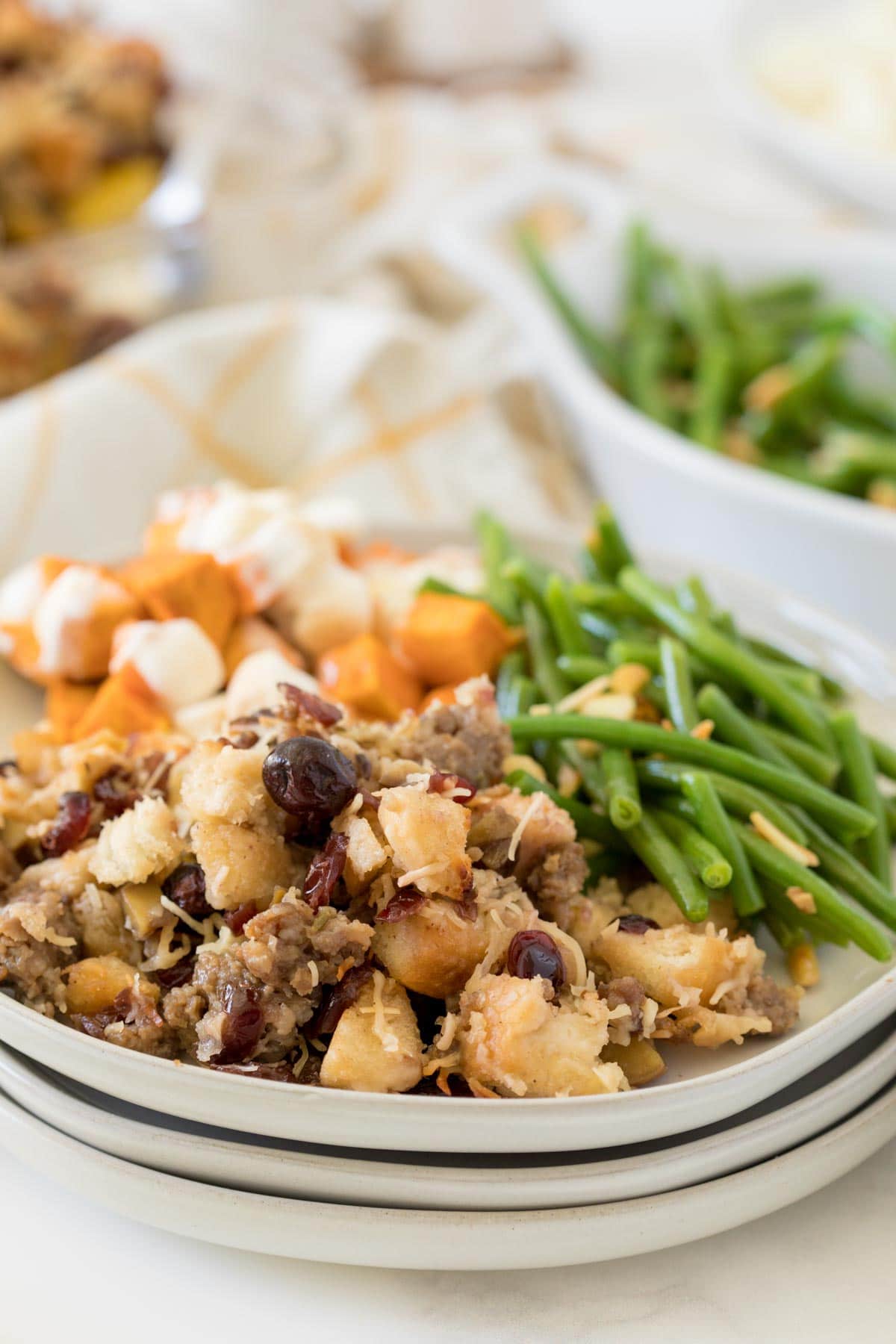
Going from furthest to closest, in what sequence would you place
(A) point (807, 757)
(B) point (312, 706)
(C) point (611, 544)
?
(C) point (611, 544) → (A) point (807, 757) → (B) point (312, 706)

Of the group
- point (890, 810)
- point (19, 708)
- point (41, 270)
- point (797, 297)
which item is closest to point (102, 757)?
point (19, 708)

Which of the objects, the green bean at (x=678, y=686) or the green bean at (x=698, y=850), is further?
the green bean at (x=678, y=686)

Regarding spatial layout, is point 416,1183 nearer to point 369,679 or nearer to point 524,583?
point 369,679

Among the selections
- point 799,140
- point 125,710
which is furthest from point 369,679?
point 799,140

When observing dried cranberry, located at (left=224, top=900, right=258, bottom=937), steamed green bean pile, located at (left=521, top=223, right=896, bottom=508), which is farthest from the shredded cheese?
steamed green bean pile, located at (left=521, top=223, right=896, bottom=508)

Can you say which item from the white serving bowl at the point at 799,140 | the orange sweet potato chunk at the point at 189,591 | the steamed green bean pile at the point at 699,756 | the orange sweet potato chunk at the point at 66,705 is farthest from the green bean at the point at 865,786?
the white serving bowl at the point at 799,140

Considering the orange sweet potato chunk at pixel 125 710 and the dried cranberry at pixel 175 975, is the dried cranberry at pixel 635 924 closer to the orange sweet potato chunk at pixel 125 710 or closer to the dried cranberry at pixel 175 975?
the dried cranberry at pixel 175 975
